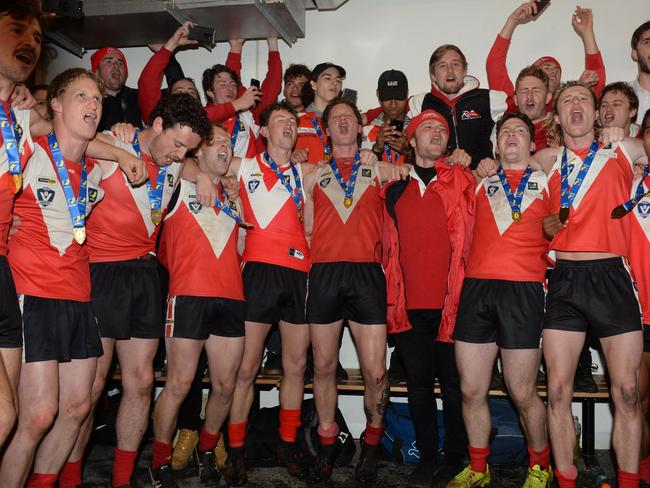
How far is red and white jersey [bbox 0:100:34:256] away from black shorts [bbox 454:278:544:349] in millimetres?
2622

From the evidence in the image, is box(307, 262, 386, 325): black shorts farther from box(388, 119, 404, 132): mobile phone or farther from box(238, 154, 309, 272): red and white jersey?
box(388, 119, 404, 132): mobile phone

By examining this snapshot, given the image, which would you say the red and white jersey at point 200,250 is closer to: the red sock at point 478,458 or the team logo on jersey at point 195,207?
the team logo on jersey at point 195,207

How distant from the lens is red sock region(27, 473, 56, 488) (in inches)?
128

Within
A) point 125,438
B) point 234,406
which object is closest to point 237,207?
point 234,406

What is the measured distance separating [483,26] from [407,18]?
754 mm

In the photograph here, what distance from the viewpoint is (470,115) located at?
4.85 metres

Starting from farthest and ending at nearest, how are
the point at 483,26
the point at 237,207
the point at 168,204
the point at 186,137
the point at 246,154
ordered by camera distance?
the point at 483,26 → the point at 246,154 → the point at 237,207 → the point at 168,204 → the point at 186,137

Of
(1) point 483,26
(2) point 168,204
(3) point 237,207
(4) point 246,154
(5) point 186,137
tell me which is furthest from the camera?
(1) point 483,26

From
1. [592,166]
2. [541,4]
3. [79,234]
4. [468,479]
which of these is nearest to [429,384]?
[468,479]

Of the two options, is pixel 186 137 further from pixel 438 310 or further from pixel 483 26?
pixel 483 26

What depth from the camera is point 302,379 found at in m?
4.39

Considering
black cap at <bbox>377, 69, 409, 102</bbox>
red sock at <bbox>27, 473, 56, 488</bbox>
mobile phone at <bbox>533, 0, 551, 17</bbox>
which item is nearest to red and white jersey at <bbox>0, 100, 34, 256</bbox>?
red sock at <bbox>27, 473, 56, 488</bbox>

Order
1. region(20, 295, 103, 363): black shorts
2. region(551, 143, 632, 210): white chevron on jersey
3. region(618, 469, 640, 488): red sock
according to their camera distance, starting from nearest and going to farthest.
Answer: region(20, 295, 103, 363): black shorts → region(618, 469, 640, 488): red sock → region(551, 143, 632, 210): white chevron on jersey

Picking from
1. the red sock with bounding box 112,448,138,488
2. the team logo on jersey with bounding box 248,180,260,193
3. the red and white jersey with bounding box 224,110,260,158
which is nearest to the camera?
the red sock with bounding box 112,448,138,488
